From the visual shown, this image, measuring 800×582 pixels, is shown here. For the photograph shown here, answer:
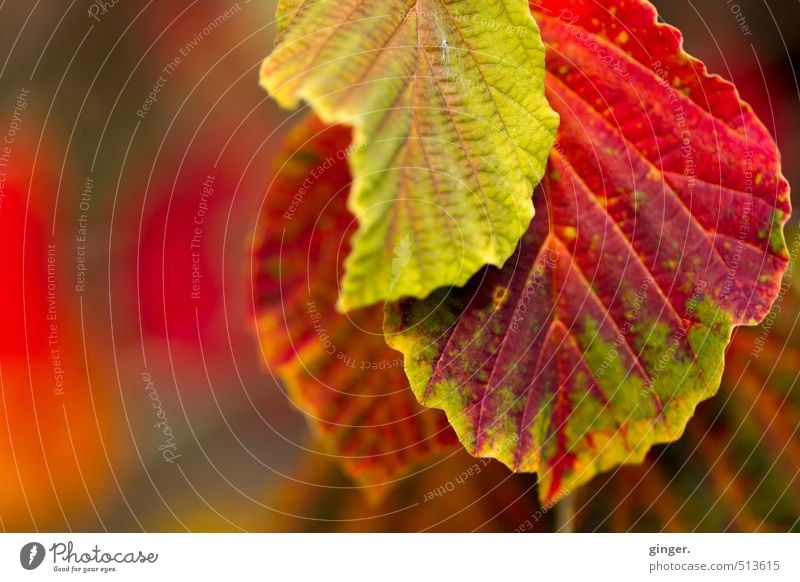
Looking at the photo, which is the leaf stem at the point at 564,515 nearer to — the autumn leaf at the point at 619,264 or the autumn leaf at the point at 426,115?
the autumn leaf at the point at 619,264

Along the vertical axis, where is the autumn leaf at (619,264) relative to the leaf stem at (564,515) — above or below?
above

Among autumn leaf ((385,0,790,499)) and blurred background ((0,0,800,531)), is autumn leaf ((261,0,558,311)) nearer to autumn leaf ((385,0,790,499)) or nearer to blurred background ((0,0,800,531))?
autumn leaf ((385,0,790,499))

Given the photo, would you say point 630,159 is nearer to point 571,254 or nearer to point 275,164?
point 571,254

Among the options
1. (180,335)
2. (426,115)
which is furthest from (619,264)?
(180,335)

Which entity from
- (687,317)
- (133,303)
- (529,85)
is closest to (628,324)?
(687,317)

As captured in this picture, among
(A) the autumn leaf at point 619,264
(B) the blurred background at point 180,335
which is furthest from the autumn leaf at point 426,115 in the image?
(B) the blurred background at point 180,335
